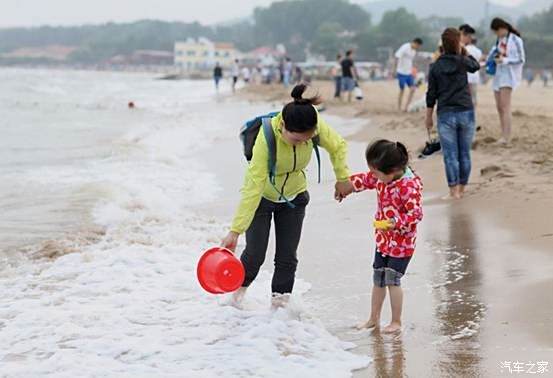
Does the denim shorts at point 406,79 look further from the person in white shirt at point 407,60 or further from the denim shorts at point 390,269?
the denim shorts at point 390,269

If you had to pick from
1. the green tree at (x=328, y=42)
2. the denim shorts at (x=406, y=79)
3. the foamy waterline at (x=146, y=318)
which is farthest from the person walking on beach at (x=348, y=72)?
the green tree at (x=328, y=42)

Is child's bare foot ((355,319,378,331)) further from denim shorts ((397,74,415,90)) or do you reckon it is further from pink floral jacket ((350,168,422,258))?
denim shorts ((397,74,415,90))

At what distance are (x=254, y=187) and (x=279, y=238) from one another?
49 cm

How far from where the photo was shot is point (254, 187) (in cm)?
416

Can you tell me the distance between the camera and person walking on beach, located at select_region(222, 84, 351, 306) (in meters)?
4.11

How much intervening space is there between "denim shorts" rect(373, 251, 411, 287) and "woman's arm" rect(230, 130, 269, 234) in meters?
0.76

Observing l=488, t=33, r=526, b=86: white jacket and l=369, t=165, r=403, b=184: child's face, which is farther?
l=488, t=33, r=526, b=86: white jacket

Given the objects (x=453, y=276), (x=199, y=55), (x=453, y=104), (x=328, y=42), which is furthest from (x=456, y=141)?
(x=199, y=55)

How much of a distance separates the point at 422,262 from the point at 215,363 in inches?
87.7

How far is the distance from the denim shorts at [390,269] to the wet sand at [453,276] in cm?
27

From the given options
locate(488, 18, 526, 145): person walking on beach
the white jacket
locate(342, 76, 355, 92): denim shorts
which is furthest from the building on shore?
the white jacket

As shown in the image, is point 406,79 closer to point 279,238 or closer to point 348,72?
point 348,72

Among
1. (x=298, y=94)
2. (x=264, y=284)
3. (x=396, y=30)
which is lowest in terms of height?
(x=264, y=284)

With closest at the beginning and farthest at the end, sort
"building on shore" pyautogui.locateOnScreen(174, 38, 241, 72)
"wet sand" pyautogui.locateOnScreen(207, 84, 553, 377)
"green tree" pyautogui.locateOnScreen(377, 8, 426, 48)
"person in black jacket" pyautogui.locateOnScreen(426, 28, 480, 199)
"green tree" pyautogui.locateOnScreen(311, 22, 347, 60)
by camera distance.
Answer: "wet sand" pyautogui.locateOnScreen(207, 84, 553, 377) < "person in black jacket" pyautogui.locateOnScreen(426, 28, 480, 199) < "green tree" pyautogui.locateOnScreen(377, 8, 426, 48) < "green tree" pyautogui.locateOnScreen(311, 22, 347, 60) < "building on shore" pyautogui.locateOnScreen(174, 38, 241, 72)
